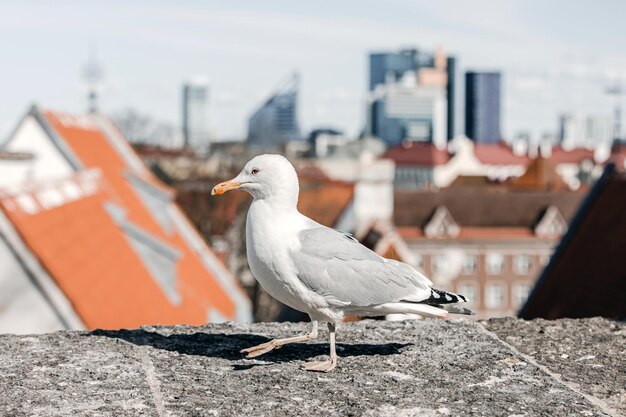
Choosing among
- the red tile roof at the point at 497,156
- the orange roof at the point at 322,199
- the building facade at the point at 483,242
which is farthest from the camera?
the red tile roof at the point at 497,156

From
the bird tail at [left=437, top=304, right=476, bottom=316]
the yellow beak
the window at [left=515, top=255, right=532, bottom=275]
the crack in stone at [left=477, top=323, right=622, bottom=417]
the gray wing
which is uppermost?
the yellow beak

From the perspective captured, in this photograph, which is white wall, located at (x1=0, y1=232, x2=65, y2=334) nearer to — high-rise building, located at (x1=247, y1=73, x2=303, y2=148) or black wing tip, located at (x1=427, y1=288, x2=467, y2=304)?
black wing tip, located at (x1=427, y1=288, x2=467, y2=304)

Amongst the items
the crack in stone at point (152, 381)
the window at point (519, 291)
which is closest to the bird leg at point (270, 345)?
the crack in stone at point (152, 381)

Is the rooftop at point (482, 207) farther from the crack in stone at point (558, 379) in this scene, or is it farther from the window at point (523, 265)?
the crack in stone at point (558, 379)

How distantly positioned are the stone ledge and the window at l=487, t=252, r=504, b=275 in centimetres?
5603

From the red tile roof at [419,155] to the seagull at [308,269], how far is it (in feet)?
398

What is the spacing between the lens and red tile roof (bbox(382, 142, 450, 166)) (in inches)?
4968

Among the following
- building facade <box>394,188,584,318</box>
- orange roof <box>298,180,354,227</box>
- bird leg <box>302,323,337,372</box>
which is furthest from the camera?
building facade <box>394,188,584,318</box>

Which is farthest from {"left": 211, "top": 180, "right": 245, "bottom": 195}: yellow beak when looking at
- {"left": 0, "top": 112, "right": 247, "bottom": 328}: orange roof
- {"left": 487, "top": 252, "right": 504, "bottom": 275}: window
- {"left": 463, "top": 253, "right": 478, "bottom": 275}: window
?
{"left": 487, "top": 252, "right": 504, "bottom": 275}: window

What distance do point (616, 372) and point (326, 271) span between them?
1158mm

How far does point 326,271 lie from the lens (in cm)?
449

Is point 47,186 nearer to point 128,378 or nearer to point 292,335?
point 292,335

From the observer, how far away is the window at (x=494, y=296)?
199 ft

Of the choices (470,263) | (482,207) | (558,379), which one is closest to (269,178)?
(558,379)
